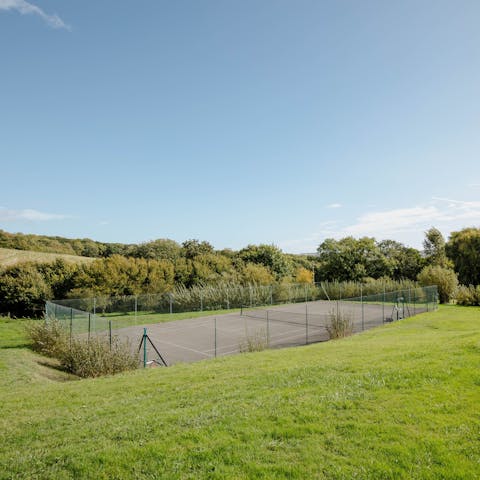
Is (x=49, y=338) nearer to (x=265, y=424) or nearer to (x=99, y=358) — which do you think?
(x=99, y=358)

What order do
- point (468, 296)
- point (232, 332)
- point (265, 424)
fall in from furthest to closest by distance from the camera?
point (468, 296) → point (232, 332) → point (265, 424)

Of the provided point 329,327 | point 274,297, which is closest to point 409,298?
point 329,327

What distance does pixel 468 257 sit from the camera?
37.8m

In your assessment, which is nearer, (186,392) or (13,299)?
(186,392)

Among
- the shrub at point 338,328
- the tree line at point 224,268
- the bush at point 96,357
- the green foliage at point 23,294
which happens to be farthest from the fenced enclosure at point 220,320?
the green foliage at point 23,294

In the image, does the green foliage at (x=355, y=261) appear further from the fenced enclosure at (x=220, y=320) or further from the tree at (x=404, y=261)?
the fenced enclosure at (x=220, y=320)

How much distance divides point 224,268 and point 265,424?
3269 centimetres

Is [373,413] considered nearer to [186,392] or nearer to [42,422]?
[186,392]

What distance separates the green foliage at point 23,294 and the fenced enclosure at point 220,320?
495 centimetres

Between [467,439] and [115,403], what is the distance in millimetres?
5298

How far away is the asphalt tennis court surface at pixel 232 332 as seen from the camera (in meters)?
14.6

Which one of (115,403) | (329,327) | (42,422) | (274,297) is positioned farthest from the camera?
(274,297)

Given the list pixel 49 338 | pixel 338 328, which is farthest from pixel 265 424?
pixel 338 328

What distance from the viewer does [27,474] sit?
3.70 metres
